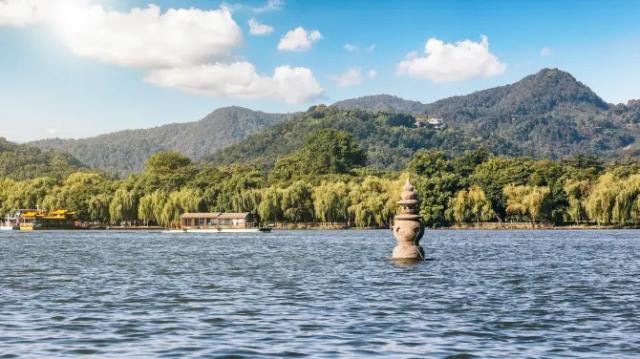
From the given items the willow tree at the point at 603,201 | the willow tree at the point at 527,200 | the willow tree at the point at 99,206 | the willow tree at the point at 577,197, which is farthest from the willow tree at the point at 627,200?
the willow tree at the point at 99,206

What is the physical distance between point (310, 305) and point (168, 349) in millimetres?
10483

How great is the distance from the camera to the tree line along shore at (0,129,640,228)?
140750 mm

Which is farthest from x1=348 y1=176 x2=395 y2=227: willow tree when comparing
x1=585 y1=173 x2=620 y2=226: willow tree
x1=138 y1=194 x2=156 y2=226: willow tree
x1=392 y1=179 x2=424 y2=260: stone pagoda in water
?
x1=392 y1=179 x2=424 y2=260: stone pagoda in water

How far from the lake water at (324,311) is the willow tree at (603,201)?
76.2m

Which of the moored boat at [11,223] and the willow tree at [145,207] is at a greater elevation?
the willow tree at [145,207]

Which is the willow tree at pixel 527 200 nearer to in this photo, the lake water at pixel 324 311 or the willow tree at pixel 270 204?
Result: the willow tree at pixel 270 204

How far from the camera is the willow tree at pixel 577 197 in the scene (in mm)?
138750

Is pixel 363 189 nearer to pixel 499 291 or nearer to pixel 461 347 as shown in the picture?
pixel 499 291

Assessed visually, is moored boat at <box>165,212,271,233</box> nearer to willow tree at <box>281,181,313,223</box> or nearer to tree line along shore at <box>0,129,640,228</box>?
tree line along shore at <box>0,129,640,228</box>

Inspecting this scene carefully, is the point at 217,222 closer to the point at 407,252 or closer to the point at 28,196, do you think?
the point at 28,196

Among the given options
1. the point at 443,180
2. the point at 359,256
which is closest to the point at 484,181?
the point at 443,180

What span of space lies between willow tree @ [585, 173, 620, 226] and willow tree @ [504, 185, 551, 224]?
972 centimetres

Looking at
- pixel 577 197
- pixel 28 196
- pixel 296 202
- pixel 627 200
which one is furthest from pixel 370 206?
pixel 28 196

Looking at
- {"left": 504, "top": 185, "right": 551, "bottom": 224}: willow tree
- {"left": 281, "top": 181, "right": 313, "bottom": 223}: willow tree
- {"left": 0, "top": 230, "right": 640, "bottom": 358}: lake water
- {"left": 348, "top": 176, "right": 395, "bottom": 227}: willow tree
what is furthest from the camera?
{"left": 281, "top": 181, "right": 313, "bottom": 223}: willow tree
